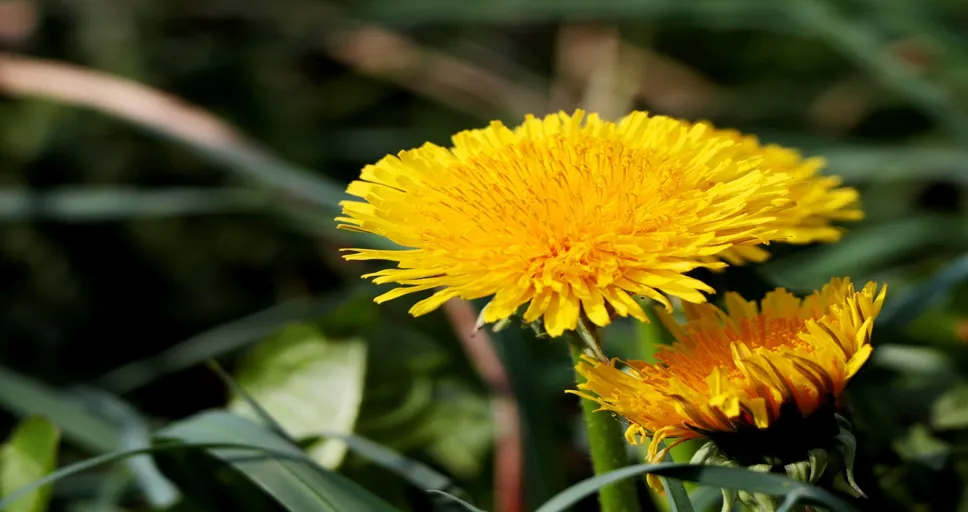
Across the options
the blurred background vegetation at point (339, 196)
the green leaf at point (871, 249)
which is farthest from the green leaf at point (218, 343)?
the green leaf at point (871, 249)

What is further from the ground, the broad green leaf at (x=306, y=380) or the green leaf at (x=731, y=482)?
the broad green leaf at (x=306, y=380)

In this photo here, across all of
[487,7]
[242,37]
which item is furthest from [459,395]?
[242,37]

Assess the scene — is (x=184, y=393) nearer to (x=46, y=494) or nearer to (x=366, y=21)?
(x=46, y=494)

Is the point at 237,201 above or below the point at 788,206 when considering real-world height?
above

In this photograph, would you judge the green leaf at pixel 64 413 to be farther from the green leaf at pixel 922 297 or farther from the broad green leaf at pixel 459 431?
the green leaf at pixel 922 297

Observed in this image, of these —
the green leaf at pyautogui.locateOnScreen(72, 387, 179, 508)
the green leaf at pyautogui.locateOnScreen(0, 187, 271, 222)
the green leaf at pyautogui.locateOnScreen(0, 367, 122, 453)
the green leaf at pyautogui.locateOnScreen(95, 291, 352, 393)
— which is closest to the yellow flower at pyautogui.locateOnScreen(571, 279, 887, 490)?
the green leaf at pyautogui.locateOnScreen(72, 387, 179, 508)

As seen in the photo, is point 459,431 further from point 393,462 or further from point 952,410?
point 952,410
